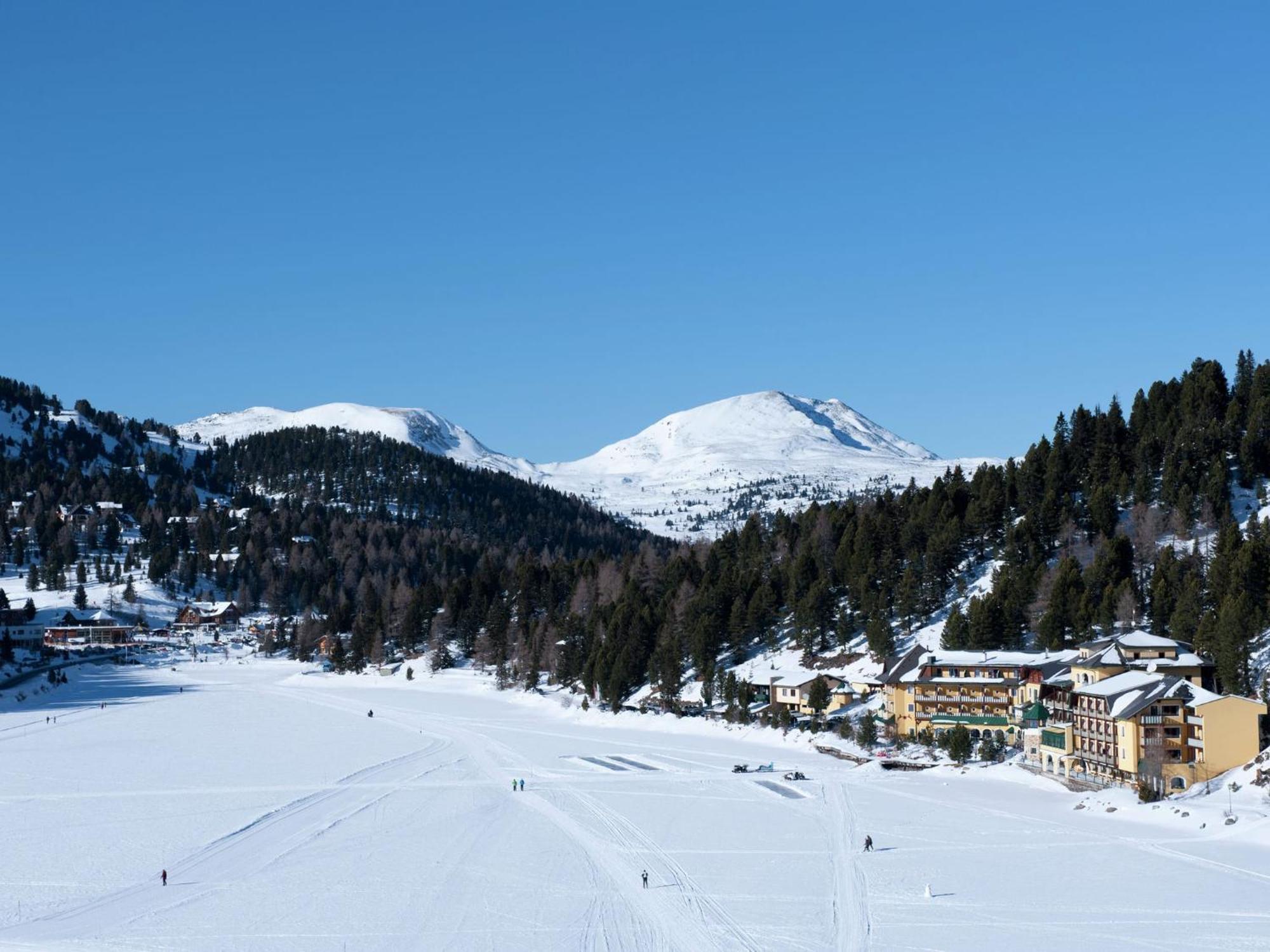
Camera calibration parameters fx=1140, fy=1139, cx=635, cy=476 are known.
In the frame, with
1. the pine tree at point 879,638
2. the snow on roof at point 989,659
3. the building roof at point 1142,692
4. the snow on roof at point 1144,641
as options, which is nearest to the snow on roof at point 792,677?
the pine tree at point 879,638

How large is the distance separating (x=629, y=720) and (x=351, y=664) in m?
57.4

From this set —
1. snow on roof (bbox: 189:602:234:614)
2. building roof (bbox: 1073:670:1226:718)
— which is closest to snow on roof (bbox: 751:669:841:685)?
building roof (bbox: 1073:670:1226:718)

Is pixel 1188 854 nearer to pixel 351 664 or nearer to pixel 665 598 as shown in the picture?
pixel 665 598

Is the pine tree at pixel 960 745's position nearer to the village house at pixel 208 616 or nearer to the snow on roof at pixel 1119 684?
the snow on roof at pixel 1119 684

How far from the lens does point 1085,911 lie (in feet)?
124

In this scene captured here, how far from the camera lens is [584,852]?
45656mm

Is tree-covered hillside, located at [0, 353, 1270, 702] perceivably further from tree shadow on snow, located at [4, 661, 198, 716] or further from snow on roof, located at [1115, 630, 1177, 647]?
tree shadow on snow, located at [4, 661, 198, 716]

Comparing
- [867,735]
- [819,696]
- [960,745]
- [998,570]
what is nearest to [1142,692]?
[960,745]

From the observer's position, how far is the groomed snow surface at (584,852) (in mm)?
35469

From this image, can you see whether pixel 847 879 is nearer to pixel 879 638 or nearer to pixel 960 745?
pixel 960 745

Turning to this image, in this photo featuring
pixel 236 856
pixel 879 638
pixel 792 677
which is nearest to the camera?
pixel 236 856

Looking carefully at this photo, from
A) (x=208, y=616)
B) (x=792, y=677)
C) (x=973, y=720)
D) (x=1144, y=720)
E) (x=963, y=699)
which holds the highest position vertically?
(x=208, y=616)

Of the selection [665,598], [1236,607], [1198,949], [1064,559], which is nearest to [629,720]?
[665,598]

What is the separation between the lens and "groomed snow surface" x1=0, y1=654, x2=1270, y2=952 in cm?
3547
